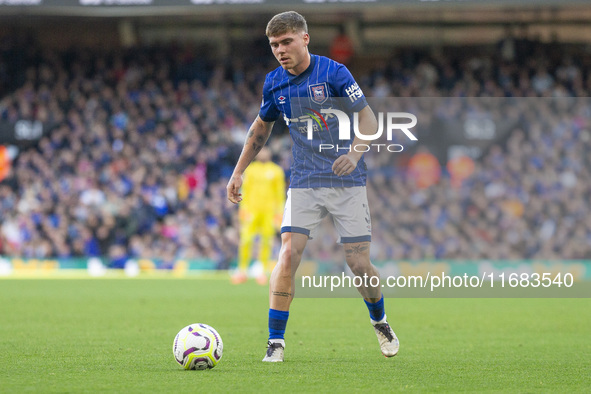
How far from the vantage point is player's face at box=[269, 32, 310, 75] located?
5430 millimetres

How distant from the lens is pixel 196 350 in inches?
201

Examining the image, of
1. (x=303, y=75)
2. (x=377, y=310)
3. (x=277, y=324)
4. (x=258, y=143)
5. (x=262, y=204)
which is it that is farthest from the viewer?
(x=262, y=204)

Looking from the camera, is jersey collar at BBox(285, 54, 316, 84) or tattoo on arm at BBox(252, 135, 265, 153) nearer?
jersey collar at BBox(285, 54, 316, 84)

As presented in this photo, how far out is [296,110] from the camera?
5695mm

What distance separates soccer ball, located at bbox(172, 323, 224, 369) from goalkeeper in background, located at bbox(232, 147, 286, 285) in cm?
891

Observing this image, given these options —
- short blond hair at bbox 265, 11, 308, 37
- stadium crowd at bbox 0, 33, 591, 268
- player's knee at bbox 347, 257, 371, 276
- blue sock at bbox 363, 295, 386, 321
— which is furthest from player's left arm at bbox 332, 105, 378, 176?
stadium crowd at bbox 0, 33, 591, 268

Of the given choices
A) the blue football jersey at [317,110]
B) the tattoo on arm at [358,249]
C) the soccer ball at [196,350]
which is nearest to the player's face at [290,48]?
the blue football jersey at [317,110]

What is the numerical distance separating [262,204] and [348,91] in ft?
29.5

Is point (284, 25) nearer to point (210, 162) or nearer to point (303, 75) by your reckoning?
point (303, 75)

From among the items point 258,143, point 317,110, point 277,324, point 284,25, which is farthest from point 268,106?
point 277,324

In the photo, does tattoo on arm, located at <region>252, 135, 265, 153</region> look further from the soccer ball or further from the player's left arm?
the soccer ball

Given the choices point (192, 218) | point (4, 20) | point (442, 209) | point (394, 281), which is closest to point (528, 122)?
point (442, 209)

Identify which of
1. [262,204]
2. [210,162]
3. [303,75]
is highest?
[303,75]

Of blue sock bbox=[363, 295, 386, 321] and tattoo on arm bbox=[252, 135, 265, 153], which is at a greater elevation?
tattoo on arm bbox=[252, 135, 265, 153]
